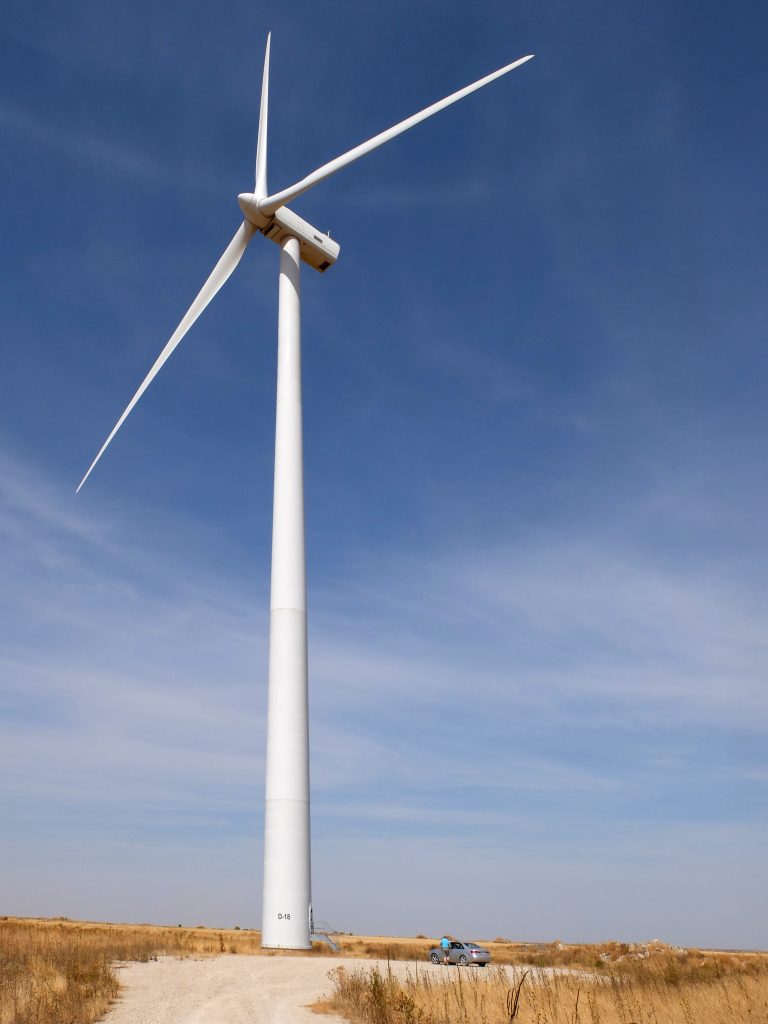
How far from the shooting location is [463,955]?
38.5 metres

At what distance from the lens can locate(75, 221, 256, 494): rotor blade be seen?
4612cm

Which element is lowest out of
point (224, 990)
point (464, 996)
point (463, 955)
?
point (464, 996)

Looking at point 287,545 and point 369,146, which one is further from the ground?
point 369,146

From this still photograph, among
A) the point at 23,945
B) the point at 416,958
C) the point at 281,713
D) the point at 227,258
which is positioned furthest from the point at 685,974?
the point at 227,258

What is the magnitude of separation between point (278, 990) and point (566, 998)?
26.2 feet

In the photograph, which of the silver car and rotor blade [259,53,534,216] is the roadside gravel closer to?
the silver car

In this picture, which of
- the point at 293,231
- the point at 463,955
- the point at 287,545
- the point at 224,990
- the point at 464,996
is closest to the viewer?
the point at 464,996

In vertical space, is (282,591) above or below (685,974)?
above

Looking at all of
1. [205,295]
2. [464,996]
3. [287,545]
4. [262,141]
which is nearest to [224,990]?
[464,996]

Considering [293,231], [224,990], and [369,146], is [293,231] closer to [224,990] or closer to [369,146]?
[369,146]

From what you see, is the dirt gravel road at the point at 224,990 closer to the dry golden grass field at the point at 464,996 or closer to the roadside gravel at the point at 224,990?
the roadside gravel at the point at 224,990

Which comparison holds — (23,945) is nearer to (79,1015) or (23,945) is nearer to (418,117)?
(79,1015)

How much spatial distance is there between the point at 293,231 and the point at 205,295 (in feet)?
23.5

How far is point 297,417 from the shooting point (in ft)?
147
